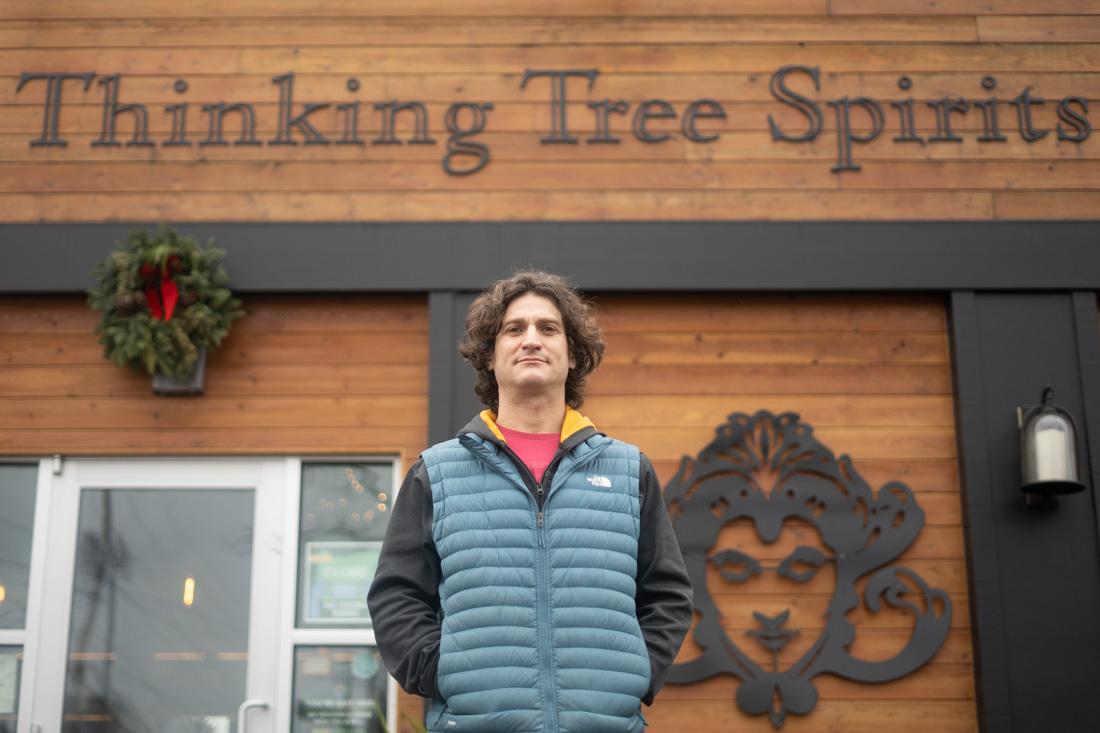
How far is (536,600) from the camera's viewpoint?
220 cm

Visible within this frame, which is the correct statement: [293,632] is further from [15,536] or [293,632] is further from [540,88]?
[540,88]

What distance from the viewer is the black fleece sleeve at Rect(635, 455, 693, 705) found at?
2312 mm

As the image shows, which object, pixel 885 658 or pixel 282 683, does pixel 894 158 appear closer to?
pixel 885 658

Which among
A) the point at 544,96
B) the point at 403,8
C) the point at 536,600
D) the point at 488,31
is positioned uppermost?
the point at 403,8

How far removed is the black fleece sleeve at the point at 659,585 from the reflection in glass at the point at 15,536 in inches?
112

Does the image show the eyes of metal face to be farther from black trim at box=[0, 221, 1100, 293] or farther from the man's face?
the man's face

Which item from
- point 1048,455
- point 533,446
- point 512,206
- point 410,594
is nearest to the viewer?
point 410,594

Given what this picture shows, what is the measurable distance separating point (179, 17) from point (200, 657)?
7.98ft

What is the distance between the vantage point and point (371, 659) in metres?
4.29

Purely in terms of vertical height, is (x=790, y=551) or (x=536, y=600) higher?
(x=790, y=551)

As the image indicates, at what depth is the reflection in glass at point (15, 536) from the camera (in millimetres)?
4336

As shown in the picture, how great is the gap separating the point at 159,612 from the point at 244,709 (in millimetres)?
483

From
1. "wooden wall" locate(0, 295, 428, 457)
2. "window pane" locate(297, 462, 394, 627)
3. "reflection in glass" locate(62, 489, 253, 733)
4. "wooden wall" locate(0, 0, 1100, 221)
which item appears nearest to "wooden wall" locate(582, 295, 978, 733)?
"wooden wall" locate(0, 0, 1100, 221)

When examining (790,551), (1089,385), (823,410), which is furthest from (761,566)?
(1089,385)
